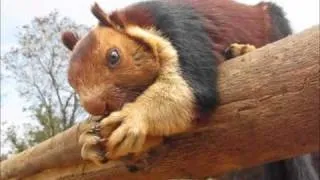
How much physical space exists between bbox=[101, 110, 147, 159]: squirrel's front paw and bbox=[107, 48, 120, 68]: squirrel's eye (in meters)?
0.15

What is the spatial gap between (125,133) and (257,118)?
239 millimetres

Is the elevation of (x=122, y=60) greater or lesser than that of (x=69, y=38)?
lesser

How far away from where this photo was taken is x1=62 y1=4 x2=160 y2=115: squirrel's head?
132 centimetres

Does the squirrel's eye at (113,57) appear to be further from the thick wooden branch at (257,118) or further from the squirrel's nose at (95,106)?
the thick wooden branch at (257,118)

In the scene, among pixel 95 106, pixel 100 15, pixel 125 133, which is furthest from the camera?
pixel 100 15

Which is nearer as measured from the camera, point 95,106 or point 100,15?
point 95,106

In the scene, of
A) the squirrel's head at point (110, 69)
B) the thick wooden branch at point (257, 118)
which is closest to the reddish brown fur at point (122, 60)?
the squirrel's head at point (110, 69)

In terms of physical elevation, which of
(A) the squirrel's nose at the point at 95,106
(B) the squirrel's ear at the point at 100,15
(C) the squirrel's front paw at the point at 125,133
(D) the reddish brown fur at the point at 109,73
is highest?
(B) the squirrel's ear at the point at 100,15

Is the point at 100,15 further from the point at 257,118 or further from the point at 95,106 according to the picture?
the point at 257,118

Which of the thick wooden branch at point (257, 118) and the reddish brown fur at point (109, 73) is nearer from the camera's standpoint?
the thick wooden branch at point (257, 118)

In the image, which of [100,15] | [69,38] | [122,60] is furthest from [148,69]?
[69,38]

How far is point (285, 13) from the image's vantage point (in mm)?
1830

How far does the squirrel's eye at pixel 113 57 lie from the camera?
135 centimetres

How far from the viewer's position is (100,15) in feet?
4.67
